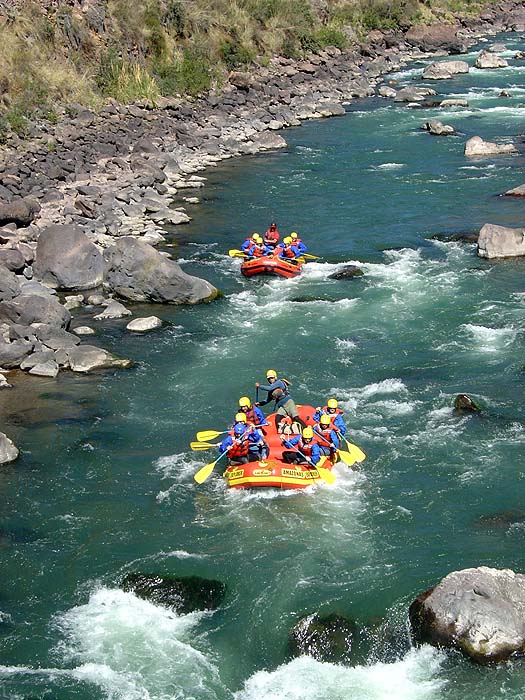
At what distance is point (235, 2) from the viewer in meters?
48.6

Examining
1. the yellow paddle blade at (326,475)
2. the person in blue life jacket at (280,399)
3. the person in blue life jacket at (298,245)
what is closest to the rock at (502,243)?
the person in blue life jacket at (298,245)

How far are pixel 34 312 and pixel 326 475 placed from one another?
7.96m

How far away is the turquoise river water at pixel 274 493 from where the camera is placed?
35.0ft

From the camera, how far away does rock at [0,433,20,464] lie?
14766 mm

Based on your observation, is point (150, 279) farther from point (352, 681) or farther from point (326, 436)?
point (352, 681)

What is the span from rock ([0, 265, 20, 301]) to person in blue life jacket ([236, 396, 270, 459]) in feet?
24.2

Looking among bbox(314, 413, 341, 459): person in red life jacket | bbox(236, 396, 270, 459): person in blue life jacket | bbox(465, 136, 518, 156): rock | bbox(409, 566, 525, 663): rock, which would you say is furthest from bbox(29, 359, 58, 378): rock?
bbox(465, 136, 518, 156): rock

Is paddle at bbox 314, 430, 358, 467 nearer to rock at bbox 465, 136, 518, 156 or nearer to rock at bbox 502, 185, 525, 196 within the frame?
rock at bbox 502, 185, 525, 196

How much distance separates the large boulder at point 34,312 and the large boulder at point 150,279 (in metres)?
2.18

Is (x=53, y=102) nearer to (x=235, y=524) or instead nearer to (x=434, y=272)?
(x=434, y=272)

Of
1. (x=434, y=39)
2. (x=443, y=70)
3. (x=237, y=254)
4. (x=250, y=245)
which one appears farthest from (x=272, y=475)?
(x=434, y=39)

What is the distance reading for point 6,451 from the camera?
48.5ft

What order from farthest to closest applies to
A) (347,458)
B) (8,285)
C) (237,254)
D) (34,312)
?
(237,254)
(8,285)
(34,312)
(347,458)

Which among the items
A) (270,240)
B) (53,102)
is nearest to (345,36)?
(53,102)
